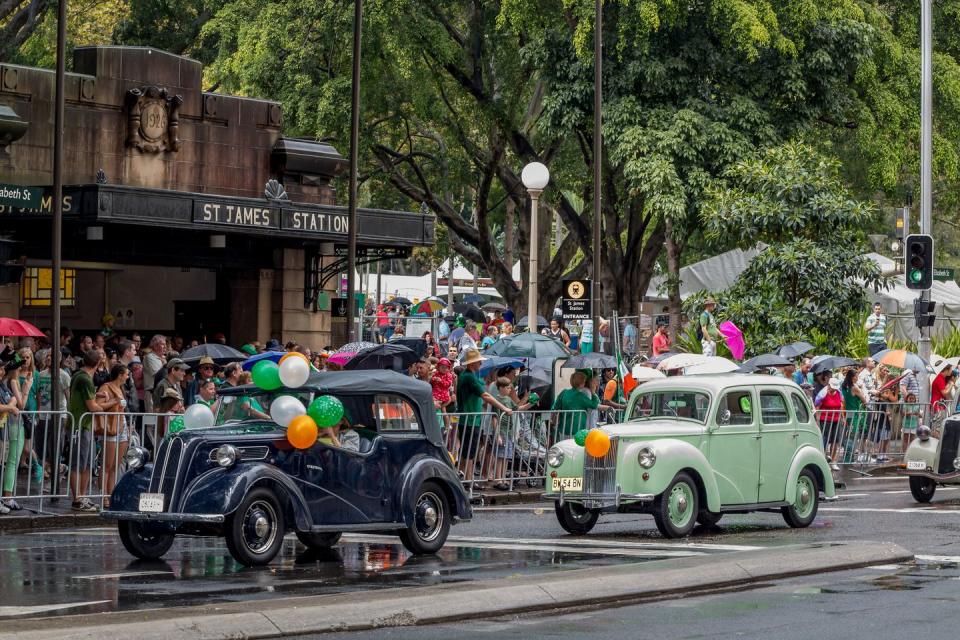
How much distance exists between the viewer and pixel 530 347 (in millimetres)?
27484

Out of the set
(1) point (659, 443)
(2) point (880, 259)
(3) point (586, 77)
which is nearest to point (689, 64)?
(3) point (586, 77)

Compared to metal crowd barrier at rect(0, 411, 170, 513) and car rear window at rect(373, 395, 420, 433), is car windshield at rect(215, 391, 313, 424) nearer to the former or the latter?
car rear window at rect(373, 395, 420, 433)

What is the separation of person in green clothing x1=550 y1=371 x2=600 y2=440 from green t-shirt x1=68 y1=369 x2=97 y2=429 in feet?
22.1

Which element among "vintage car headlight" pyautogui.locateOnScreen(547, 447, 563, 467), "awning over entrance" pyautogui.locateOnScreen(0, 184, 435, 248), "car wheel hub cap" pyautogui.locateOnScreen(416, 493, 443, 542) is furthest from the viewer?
"awning over entrance" pyautogui.locateOnScreen(0, 184, 435, 248)

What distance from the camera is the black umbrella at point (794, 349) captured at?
26109mm

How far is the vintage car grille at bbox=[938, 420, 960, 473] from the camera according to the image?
20.6 meters

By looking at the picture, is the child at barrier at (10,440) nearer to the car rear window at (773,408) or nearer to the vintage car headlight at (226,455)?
the vintage car headlight at (226,455)

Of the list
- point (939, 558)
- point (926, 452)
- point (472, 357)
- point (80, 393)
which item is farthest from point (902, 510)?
point (80, 393)

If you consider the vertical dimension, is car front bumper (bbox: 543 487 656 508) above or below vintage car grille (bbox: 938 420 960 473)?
below

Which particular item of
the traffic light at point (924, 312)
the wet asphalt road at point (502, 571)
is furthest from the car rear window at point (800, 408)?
the traffic light at point (924, 312)

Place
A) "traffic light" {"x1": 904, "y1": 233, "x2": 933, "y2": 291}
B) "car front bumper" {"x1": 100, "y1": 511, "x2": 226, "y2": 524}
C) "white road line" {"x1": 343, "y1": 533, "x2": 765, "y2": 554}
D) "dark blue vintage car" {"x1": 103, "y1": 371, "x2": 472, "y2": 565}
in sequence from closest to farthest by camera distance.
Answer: "car front bumper" {"x1": 100, "y1": 511, "x2": 226, "y2": 524} → "dark blue vintage car" {"x1": 103, "y1": 371, "x2": 472, "y2": 565} → "white road line" {"x1": 343, "y1": 533, "x2": 765, "y2": 554} → "traffic light" {"x1": 904, "y1": 233, "x2": 933, "y2": 291}

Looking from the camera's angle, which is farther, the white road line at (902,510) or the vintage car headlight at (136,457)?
the white road line at (902,510)

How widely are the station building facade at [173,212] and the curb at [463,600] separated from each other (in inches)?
465

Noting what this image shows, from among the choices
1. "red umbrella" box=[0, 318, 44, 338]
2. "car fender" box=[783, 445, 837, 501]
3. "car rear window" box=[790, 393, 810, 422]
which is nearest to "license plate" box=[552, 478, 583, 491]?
"car fender" box=[783, 445, 837, 501]
